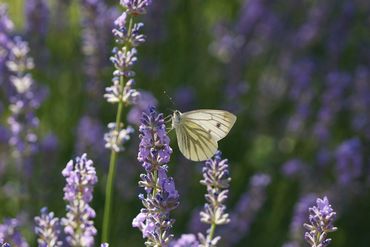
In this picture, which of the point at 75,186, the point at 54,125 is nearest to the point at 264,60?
the point at 54,125

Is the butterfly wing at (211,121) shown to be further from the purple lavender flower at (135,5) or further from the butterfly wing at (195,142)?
the purple lavender flower at (135,5)

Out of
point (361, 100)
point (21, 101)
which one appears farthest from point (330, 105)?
point (21, 101)

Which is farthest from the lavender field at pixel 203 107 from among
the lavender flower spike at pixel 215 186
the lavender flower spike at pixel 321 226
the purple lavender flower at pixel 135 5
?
the lavender flower spike at pixel 321 226

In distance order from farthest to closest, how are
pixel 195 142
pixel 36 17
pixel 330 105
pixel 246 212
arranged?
pixel 330 105
pixel 36 17
pixel 246 212
pixel 195 142

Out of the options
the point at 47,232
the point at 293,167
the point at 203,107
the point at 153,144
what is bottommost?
the point at 47,232

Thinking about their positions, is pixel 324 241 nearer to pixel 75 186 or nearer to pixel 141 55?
pixel 75 186

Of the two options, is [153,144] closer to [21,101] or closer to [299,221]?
[21,101]
